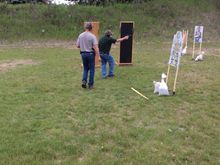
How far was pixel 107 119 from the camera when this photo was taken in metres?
7.11

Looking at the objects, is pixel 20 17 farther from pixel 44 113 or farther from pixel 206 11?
pixel 44 113

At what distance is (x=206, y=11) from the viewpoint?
27844 mm

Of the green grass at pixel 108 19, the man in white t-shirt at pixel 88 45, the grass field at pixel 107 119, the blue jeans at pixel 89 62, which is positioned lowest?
the grass field at pixel 107 119

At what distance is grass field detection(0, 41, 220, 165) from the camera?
5.44 metres

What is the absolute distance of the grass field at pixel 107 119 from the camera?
5.44 meters

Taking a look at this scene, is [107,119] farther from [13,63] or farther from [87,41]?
[13,63]

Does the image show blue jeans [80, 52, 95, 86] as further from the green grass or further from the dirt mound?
the green grass

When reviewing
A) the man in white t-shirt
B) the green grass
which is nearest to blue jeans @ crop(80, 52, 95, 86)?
the man in white t-shirt

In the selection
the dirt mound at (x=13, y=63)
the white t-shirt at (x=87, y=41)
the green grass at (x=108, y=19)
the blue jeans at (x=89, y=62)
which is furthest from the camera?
the green grass at (x=108, y=19)

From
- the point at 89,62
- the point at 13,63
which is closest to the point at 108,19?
the point at 13,63

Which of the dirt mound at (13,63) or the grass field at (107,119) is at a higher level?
the dirt mound at (13,63)

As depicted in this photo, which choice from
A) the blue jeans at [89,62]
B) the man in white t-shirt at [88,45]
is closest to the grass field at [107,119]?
the blue jeans at [89,62]

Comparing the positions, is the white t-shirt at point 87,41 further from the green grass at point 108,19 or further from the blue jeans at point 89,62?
the green grass at point 108,19

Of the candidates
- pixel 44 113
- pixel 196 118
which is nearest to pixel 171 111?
pixel 196 118
